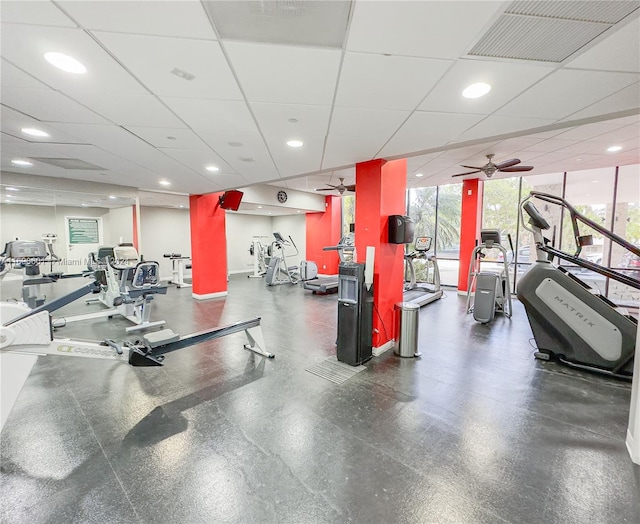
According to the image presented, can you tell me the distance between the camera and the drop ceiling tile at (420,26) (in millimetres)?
1319

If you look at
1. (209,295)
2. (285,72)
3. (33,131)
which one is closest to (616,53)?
(285,72)

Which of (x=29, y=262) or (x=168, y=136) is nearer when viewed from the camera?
(x=168, y=136)

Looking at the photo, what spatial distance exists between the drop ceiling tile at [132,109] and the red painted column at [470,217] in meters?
7.08

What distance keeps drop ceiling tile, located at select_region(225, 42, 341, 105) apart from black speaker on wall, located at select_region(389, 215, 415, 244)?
6.32 ft

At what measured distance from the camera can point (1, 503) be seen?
168 cm

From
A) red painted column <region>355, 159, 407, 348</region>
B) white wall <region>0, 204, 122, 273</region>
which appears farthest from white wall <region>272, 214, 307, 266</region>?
red painted column <region>355, 159, 407, 348</region>

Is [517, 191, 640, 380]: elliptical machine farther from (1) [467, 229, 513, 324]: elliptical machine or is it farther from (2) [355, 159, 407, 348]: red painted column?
(2) [355, 159, 407, 348]: red painted column

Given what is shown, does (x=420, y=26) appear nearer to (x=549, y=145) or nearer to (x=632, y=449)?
(x=632, y=449)

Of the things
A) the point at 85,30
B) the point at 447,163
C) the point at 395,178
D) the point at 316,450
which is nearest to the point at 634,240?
the point at 447,163

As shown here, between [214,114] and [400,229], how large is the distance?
256 centimetres

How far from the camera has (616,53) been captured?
167 cm

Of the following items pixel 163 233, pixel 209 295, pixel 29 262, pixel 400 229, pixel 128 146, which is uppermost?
pixel 128 146

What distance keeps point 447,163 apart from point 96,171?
21.1 ft

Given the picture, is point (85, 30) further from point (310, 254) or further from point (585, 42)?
point (310, 254)
